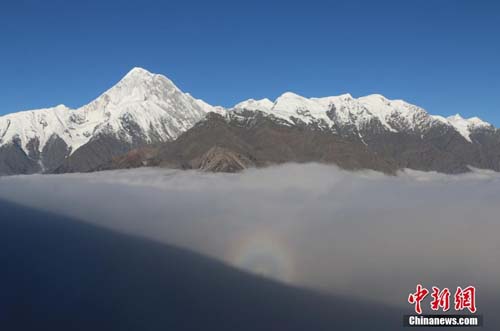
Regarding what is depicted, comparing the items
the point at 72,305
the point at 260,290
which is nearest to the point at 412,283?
the point at 260,290

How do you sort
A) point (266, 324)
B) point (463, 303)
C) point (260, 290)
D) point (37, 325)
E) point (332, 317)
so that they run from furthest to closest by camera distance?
1. point (260, 290)
2. point (463, 303)
3. point (332, 317)
4. point (266, 324)
5. point (37, 325)

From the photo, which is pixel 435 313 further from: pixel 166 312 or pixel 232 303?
pixel 166 312

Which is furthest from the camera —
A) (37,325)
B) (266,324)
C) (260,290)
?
(260,290)

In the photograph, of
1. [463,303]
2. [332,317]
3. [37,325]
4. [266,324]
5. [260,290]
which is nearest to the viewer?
[37,325]

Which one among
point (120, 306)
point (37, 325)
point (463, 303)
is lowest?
point (37, 325)

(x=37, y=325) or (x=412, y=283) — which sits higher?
(x=412, y=283)

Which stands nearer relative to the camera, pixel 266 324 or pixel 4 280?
pixel 266 324

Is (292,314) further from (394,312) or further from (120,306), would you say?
(120,306)

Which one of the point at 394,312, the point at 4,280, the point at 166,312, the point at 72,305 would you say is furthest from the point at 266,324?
the point at 4,280

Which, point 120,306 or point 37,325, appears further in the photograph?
point 120,306
